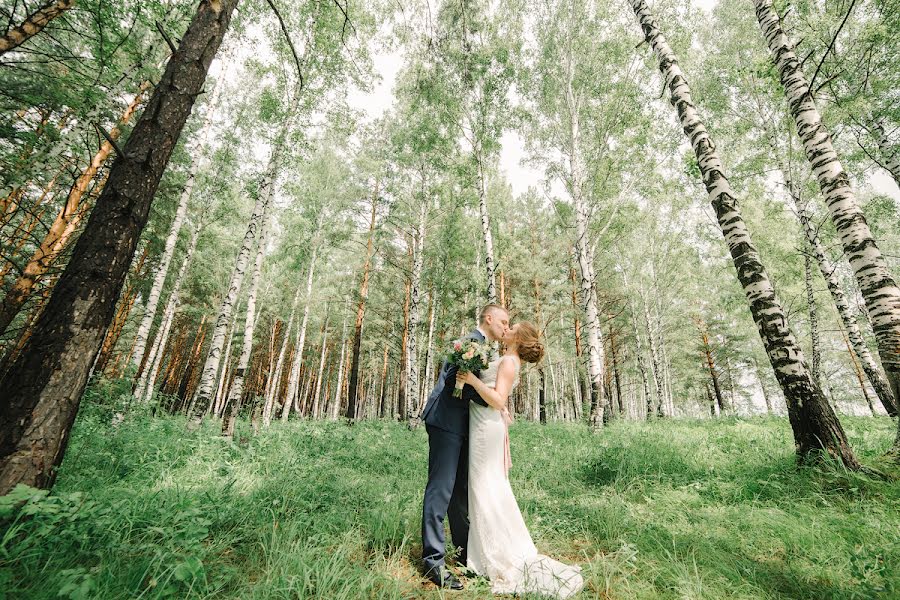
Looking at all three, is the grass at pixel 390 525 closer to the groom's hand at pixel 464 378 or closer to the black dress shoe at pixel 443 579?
the black dress shoe at pixel 443 579

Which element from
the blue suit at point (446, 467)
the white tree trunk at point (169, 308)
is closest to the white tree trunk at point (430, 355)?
the white tree trunk at point (169, 308)

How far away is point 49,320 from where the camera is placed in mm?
2109

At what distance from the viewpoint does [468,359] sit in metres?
3.03

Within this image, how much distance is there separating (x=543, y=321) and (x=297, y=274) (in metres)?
13.1

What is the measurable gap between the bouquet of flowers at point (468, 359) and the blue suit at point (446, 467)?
12cm

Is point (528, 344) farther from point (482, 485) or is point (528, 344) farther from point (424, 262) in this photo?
point (424, 262)

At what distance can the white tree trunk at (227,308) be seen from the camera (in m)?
7.76

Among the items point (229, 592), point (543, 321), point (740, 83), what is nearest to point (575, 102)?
point (740, 83)

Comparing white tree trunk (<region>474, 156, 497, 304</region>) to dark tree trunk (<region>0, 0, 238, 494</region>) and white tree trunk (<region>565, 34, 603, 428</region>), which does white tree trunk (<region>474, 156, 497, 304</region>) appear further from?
dark tree trunk (<region>0, 0, 238, 494</region>)

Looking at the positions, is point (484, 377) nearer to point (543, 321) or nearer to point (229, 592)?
point (229, 592)

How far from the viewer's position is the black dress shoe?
8.69 ft

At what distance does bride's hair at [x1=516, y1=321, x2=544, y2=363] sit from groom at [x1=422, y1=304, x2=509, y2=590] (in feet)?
0.61

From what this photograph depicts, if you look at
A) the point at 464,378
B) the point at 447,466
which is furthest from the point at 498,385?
the point at 447,466

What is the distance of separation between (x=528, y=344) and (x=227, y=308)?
7691 millimetres
